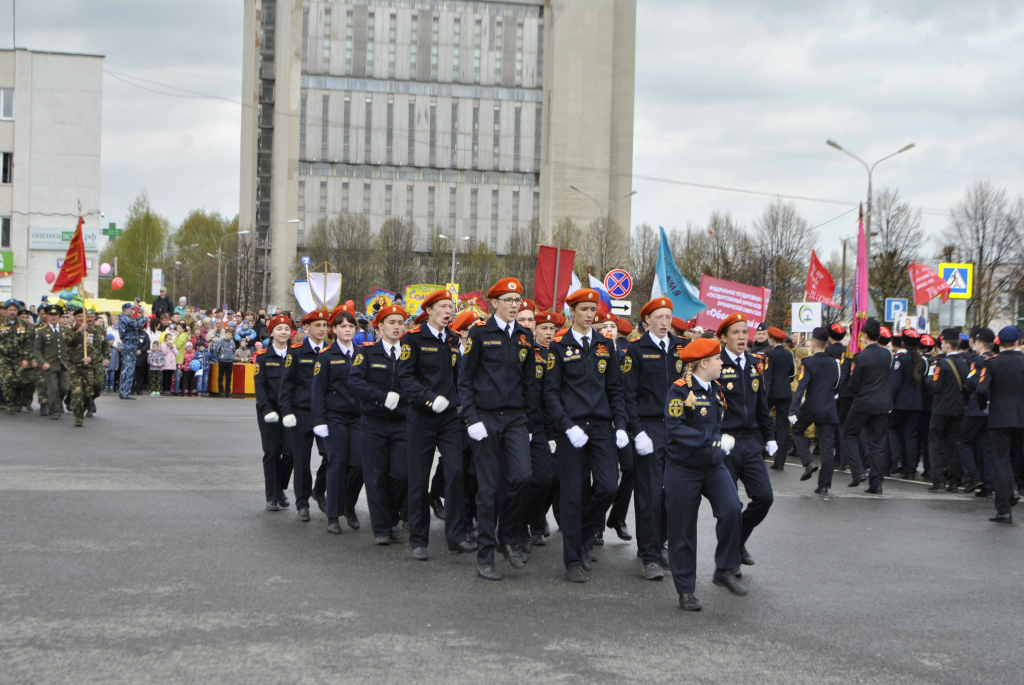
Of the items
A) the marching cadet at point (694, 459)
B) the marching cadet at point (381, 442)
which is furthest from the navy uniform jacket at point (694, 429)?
the marching cadet at point (381, 442)

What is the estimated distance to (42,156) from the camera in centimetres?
5119

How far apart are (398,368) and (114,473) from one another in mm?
5374

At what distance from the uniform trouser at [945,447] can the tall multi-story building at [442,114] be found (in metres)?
78.5

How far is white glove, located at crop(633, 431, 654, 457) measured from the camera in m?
7.58

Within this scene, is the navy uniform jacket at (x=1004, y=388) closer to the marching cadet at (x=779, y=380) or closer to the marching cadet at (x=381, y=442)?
the marching cadet at (x=779, y=380)

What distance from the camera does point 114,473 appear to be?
38.9 ft

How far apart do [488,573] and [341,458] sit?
2259 millimetres

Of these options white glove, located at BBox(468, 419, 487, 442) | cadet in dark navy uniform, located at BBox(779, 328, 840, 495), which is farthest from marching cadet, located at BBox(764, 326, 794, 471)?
white glove, located at BBox(468, 419, 487, 442)

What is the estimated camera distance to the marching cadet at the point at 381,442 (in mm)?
8484

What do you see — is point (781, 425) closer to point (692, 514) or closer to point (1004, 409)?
point (1004, 409)

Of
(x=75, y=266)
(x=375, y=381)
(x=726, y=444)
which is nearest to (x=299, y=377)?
(x=375, y=381)

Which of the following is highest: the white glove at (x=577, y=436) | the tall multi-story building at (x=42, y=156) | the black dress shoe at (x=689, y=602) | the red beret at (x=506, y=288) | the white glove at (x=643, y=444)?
the tall multi-story building at (x=42, y=156)

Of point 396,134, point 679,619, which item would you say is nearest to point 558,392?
point 679,619

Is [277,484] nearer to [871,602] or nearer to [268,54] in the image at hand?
[871,602]
